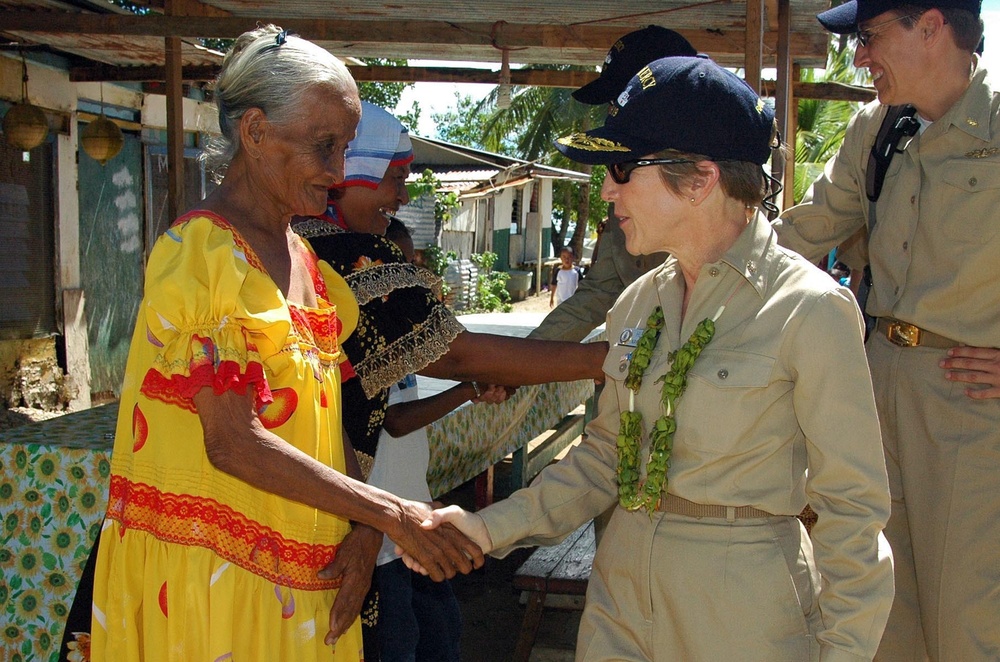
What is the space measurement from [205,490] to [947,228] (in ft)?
6.96

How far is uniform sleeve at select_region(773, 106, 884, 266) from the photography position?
3.03 meters

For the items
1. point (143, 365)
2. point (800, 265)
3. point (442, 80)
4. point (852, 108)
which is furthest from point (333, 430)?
point (852, 108)

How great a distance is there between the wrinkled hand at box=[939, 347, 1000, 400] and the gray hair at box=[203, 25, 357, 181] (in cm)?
181

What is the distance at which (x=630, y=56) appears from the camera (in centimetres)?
355

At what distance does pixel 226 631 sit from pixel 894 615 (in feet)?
6.51

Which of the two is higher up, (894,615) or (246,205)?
(246,205)

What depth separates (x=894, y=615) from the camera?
2818 millimetres

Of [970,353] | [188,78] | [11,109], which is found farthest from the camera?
[188,78]

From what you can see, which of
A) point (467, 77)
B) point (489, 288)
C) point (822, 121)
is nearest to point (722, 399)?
point (467, 77)

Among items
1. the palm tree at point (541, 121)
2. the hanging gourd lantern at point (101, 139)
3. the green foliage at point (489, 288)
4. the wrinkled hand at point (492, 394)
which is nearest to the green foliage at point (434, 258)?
the green foliage at point (489, 288)

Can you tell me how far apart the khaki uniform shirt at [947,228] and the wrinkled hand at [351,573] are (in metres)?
1.67

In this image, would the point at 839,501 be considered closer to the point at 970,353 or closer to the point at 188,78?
the point at 970,353

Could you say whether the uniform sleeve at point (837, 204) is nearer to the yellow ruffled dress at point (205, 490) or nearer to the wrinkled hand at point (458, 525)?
the wrinkled hand at point (458, 525)

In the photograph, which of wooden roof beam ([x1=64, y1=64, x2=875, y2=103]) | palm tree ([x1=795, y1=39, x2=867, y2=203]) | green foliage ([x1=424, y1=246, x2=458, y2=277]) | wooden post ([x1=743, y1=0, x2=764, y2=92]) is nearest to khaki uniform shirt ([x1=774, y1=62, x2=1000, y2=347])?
wooden post ([x1=743, y1=0, x2=764, y2=92])
